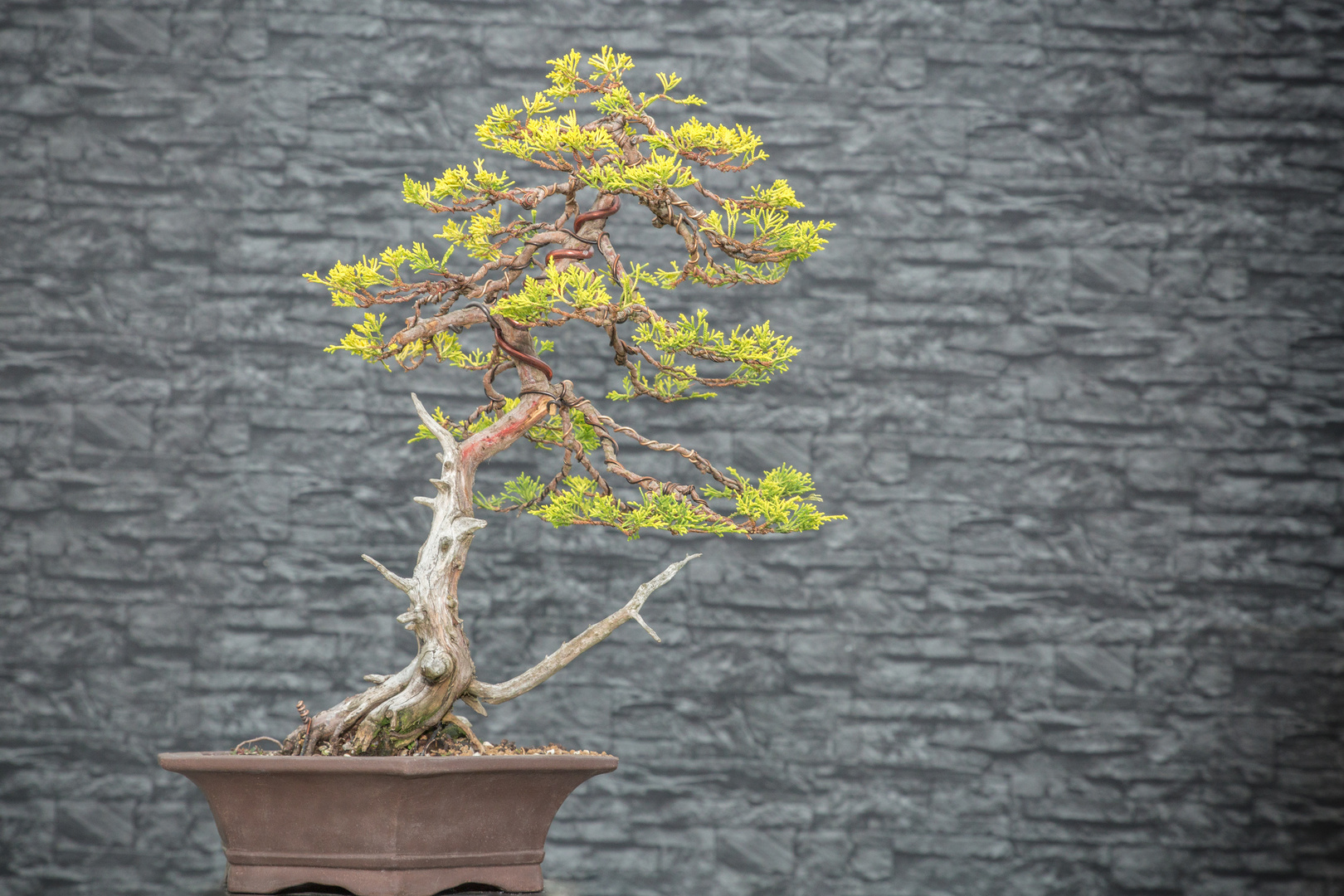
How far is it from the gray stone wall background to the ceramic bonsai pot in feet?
3.82

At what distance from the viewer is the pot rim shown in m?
1.08

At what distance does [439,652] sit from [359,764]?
6.5 inches

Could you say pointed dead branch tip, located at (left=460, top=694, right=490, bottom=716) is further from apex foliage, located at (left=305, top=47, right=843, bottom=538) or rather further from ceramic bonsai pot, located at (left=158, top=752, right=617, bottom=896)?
apex foliage, located at (left=305, top=47, right=843, bottom=538)

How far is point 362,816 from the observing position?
1.12 metres

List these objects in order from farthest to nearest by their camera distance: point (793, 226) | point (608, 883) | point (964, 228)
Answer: point (964, 228) → point (608, 883) → point (793, 226)

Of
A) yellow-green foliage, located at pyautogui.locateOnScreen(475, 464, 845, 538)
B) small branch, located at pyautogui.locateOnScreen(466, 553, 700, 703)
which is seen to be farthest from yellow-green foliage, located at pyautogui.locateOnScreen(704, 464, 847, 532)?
small branch, located at pyautogui.locateOnScreen(466, 553, 700, 703)

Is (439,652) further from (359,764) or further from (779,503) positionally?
(779,503)

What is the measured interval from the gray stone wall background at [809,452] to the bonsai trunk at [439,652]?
1.03m

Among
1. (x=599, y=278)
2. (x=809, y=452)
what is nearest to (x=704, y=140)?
(x=599, y=278)

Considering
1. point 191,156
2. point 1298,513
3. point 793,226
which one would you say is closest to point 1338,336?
point 1298,513

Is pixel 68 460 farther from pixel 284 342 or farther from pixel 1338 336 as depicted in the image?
pixel 1338 336

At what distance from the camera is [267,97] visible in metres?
2.40

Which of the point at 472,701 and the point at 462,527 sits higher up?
the point at 462,527

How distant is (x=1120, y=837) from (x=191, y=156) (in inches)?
97.4
